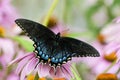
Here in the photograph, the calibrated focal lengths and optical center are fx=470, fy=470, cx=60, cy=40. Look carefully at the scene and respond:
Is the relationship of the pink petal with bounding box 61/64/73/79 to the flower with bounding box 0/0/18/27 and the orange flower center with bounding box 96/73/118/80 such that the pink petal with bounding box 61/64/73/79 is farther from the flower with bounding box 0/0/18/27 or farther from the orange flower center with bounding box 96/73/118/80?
the flower with bounding box 0/0/18/27

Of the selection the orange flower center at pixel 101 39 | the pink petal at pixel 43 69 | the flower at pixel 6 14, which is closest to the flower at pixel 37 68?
the pink petal at pixel 43 69

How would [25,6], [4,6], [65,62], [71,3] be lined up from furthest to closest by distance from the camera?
[25,6] < [71,3] < [4,6] < [65,62]

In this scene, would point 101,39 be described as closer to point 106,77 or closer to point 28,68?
point 106,77

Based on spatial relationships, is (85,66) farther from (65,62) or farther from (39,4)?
(39,4)

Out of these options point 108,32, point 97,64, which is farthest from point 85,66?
point 108,32

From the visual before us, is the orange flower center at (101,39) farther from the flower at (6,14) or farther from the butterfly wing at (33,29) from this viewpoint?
the butterfly wing at (33,29)

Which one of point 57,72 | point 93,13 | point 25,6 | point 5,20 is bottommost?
point 57,72

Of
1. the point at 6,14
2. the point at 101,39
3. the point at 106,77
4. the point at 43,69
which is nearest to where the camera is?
the point at 43,69

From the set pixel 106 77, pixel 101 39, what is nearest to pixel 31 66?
pixel 106 77
